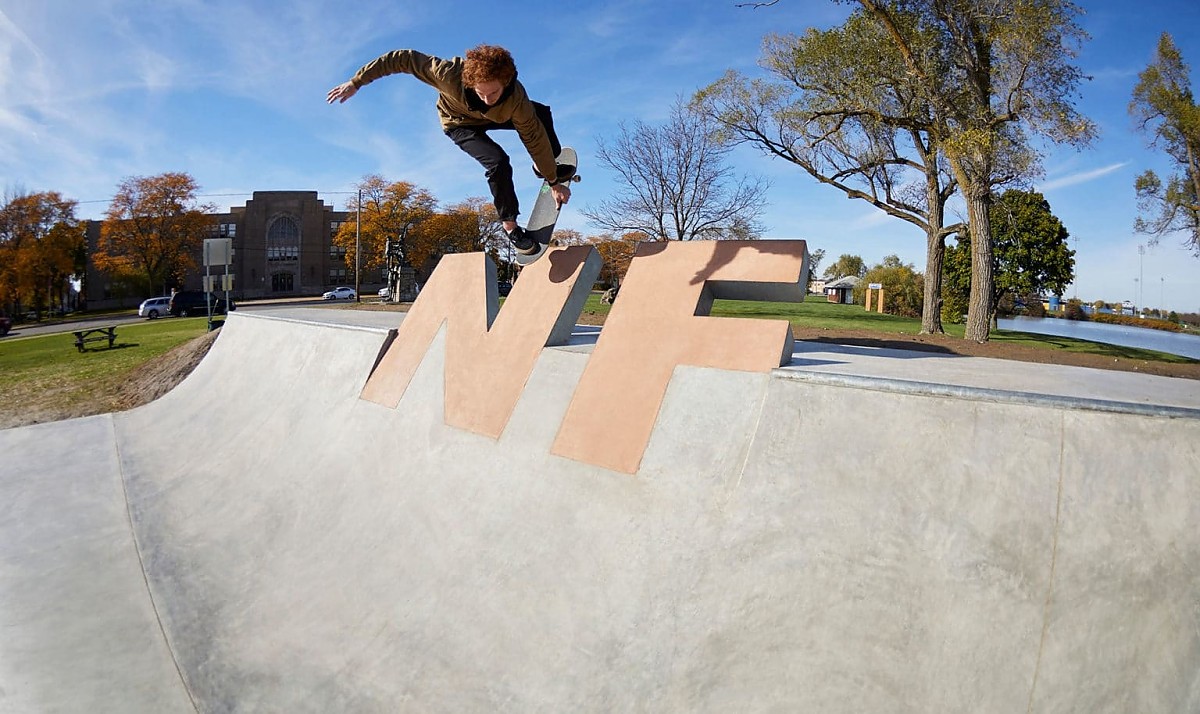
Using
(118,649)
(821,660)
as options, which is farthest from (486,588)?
(118,649)

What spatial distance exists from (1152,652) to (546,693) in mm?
2237

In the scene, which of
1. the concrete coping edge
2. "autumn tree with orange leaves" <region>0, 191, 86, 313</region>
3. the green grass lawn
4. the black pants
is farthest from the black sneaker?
"autumn tree with orange leaves" <region>0, 191, 86, 313</region>

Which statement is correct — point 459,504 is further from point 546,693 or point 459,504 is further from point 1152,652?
point 1152,652

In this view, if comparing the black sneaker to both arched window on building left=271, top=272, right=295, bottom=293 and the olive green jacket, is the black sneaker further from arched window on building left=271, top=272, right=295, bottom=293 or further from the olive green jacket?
arched window on building left=271, top=272, right=295, bottom=293

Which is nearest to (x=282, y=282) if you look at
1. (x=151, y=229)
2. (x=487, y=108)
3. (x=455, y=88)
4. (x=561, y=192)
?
(x=151, y=229)

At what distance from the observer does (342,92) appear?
13.3ft

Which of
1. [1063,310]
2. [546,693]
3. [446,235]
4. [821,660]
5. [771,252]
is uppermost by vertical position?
[446,235]

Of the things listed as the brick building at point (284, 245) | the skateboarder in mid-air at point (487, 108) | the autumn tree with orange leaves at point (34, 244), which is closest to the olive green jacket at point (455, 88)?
the skateboarder in mid-air at point (487, 108)

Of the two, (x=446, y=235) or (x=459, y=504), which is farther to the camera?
(x=446, y=235)

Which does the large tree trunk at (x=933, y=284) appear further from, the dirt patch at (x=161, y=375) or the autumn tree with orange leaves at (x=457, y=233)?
the autumn tree with orange leaves at (x=457, y=233)

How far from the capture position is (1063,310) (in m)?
41.7

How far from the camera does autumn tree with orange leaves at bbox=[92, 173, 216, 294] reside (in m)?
43.6

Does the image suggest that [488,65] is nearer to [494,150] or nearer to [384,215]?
[494,150]

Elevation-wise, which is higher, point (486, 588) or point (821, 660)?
point (821, 660)
